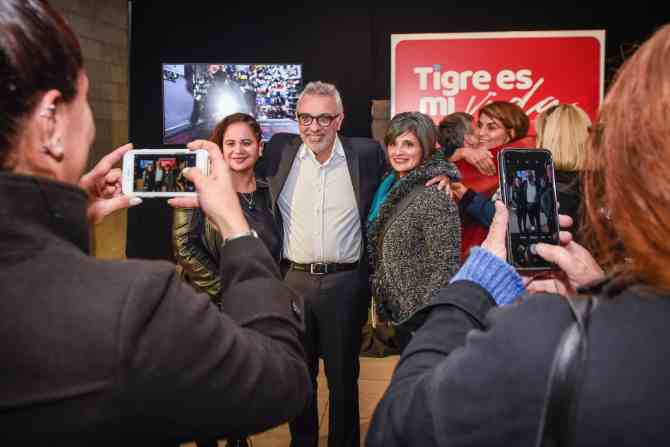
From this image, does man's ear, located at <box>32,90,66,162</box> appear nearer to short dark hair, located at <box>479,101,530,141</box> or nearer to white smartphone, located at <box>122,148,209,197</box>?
white smartphone, located at <box>122,148,209,197</box>

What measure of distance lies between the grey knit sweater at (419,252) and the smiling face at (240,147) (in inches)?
33.0

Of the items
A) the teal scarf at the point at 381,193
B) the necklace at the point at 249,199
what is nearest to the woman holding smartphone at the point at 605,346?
the teal scarf at the point at 381,193

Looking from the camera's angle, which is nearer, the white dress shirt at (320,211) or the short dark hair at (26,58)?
the short dark hair at (26,58)

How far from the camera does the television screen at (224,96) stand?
503 cm

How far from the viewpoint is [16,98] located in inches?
26.6

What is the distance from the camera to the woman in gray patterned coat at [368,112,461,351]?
2506mm

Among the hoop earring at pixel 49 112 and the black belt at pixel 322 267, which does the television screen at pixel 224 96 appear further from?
the hoop earring at pixel 49 112

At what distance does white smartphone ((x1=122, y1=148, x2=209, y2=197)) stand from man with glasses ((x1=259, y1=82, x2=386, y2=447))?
57.0 inches

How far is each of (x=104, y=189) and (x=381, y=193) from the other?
5.72 feet

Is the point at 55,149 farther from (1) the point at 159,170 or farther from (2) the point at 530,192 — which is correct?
(2) the point at 530,192

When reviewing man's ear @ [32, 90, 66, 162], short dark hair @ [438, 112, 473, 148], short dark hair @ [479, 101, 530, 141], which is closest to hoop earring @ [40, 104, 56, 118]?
man's ear @ [32, 90, 66, 162]

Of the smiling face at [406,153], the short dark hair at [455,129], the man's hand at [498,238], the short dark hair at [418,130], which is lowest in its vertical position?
the man's hand at [498,238]

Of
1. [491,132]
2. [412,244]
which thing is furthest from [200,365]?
[491,132]

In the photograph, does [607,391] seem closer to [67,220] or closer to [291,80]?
[67,220]
